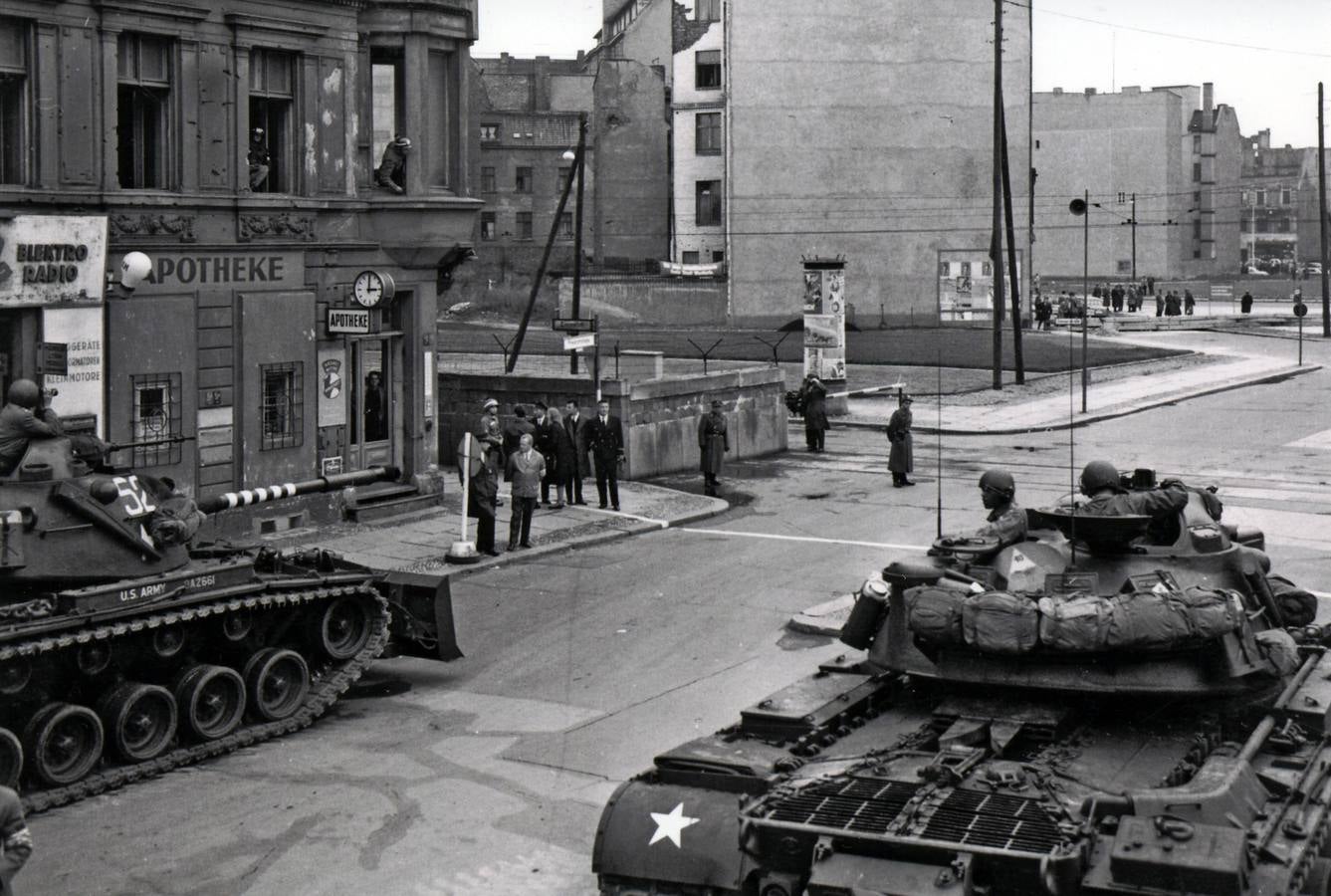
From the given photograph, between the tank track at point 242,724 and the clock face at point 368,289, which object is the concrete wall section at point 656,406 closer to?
the clock face at point 368,289

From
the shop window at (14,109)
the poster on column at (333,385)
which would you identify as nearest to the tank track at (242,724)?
the shop window at (14,109)

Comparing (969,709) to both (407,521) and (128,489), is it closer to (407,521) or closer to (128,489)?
(128,489)

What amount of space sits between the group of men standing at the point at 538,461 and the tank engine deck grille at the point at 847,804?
551 inches

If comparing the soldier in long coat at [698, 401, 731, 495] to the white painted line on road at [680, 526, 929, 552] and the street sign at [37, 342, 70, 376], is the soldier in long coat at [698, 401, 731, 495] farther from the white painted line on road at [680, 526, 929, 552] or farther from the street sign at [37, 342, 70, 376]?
the street sign at [37, 342, 70, 376]

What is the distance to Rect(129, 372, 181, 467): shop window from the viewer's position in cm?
2191

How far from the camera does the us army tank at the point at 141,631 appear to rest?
12695 millimetres

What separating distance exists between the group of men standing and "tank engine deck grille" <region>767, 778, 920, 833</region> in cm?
1400

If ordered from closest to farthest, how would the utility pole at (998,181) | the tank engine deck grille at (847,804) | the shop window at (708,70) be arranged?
the tank engine deck grille at (847,804) < the utility pole at (998,181) < the shop window at (708,70)

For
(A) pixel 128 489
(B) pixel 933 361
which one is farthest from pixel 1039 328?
(A) pixel 128 489

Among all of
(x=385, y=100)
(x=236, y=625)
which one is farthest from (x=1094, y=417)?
(x=385, y=100)

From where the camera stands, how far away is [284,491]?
15617mm

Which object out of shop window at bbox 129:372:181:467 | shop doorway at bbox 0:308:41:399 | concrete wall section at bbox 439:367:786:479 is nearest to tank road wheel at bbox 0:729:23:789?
shop doorway at bbox 0:308:41:399

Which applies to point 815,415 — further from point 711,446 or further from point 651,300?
point 651,300

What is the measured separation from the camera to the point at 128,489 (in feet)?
45.9
